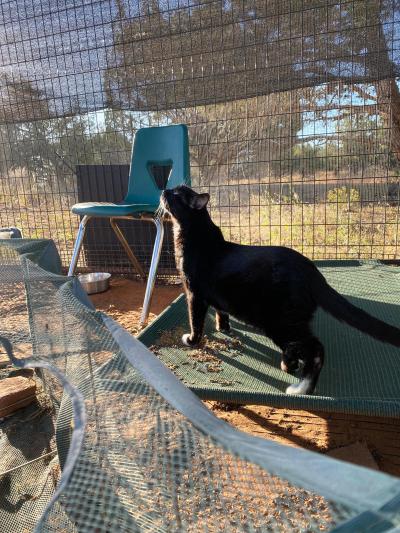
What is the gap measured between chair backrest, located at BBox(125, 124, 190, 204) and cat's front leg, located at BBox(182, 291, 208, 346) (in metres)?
1.55

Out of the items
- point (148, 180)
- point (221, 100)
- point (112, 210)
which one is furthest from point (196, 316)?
point (221, 100)

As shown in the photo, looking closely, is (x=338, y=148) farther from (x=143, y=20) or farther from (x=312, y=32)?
(x=143, y=20)

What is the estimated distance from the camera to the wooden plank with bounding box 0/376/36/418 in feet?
6.91

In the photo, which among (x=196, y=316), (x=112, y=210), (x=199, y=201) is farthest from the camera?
(x=112, y=210)

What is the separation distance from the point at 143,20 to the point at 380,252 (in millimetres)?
3607

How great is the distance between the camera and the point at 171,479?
0.66 meters

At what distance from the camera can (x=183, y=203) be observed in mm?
2553

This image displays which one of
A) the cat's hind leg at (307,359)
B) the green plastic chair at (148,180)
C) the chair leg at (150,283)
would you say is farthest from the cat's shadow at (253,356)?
the green plastic chair at (148,180)

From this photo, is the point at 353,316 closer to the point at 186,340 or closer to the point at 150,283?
the point at 186,340

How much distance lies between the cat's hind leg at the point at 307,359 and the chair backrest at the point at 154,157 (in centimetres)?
206

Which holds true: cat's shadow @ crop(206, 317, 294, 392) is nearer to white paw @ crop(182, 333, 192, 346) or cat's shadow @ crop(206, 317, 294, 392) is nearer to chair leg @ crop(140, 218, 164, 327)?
white paw @ crop(182, 333, 192, 346)

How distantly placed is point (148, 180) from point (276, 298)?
2.31m

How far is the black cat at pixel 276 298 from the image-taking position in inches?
69.4

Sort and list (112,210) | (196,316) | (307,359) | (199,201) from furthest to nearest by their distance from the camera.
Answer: (112,210)
(199,201)
(196,316)
(307,359)
